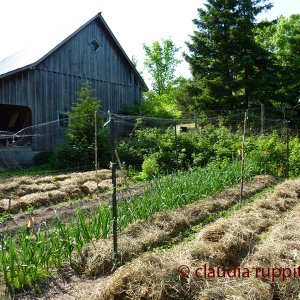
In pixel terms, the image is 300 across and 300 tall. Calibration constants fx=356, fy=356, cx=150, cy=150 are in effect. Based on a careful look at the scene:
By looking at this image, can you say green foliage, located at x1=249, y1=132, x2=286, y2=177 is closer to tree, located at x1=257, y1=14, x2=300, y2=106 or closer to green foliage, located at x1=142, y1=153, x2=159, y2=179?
green foliage, located at x1=142, y1=153, x2=159, y2=179

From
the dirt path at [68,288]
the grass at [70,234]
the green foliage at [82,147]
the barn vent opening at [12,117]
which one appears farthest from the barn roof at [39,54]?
the dirt path at [68,288]

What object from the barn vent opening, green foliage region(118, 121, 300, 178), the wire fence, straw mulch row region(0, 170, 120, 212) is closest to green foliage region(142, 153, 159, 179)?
green foliage region(118, 121, 300, 178)

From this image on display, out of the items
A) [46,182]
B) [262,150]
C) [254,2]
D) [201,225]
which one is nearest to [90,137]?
[46,182]

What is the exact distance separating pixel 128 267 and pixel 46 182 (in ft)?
23.8

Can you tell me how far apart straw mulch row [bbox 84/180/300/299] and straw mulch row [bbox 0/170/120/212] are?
14.1ft

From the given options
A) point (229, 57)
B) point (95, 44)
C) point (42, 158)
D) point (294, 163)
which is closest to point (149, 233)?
point (294, 163)

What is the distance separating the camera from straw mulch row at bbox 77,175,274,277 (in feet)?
13.8

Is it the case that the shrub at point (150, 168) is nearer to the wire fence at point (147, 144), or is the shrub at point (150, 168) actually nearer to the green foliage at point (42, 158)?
the wire fence at point (147, 144)

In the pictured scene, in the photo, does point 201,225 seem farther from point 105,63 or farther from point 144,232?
point 105,63

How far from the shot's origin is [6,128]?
20.3 metres

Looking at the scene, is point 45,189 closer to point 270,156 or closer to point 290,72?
point 270,156

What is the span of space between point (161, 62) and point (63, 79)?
28.5 metres

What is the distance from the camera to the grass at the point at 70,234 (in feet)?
12.4

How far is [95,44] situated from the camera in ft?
61.8
